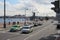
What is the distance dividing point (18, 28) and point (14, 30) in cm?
189

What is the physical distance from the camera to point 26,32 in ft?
119

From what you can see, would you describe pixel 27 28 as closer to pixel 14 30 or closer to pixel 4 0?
pixel 14 30

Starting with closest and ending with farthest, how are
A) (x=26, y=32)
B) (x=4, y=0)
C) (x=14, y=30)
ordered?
(x=26, y=32) → (x=14, y=30) → (x=4, y=0)

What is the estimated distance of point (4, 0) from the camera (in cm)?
4806

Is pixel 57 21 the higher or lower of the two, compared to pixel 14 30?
Answer: higher

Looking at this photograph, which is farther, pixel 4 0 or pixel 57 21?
pixel 4 0

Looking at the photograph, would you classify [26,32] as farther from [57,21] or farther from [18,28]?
[57,21]

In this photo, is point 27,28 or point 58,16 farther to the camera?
point 27,28

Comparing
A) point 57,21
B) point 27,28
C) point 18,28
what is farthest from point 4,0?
point 57,21

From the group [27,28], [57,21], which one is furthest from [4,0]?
[57,21]

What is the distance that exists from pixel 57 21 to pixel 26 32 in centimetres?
2876

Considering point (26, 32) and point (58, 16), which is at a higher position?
point (58, 16)

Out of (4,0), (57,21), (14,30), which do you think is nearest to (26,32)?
(14,30)

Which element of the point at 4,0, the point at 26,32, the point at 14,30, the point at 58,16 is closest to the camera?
the point at 58,16
